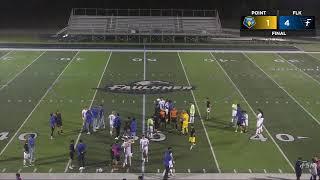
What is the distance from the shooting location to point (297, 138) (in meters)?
21.0

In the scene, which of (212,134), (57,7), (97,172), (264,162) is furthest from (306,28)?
(57,7)

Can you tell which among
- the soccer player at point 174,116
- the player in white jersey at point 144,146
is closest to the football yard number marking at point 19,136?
the player in white jersey at point 144,146

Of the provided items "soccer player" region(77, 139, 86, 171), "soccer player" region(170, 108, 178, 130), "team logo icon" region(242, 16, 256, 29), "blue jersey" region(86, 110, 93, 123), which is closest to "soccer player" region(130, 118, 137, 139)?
"blue jersey" region(86, 110, 93, 123)

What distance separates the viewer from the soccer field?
1870 cm

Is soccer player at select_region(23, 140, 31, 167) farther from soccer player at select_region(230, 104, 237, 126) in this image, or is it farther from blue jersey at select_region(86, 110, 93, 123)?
soccer player at select_region(230, 104, 237, 126)

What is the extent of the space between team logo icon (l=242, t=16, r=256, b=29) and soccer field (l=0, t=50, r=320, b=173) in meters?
3.08

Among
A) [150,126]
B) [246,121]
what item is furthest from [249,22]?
[150,126]

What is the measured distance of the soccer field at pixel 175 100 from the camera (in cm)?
1870

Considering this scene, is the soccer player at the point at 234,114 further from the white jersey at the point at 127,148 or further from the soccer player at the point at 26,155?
the soccer player at the point at 26,155

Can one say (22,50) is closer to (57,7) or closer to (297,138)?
(57,7)

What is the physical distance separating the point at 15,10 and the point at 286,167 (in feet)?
146

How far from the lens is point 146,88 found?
1137 inches
